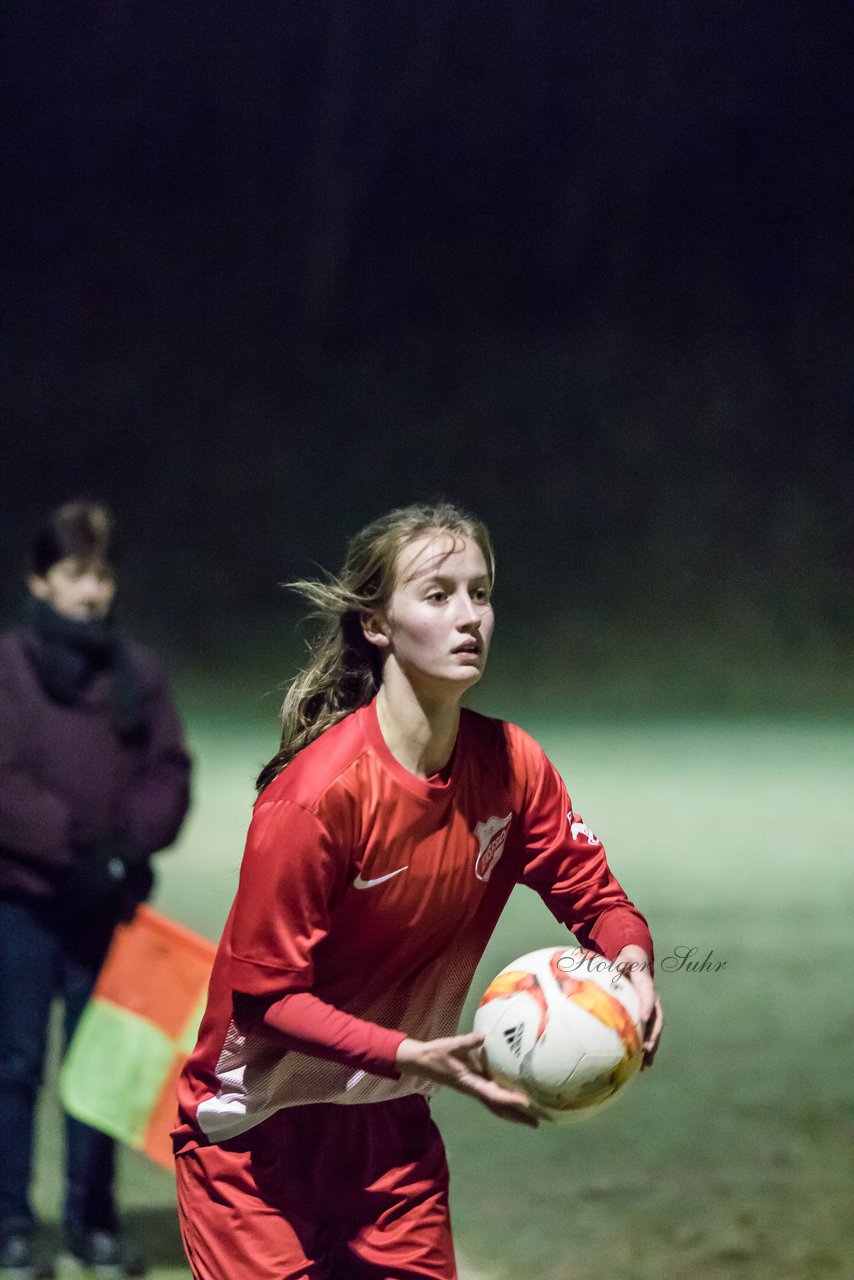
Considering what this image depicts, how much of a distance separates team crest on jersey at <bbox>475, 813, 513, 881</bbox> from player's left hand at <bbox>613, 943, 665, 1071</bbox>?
22 cm

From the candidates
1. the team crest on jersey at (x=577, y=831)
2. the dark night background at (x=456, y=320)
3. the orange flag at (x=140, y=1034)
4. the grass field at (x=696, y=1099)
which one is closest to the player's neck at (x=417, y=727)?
the team crest on jersey at (x=577, y=831)

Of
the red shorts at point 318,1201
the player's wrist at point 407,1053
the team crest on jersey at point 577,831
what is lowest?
the red shorts at point 318,1201

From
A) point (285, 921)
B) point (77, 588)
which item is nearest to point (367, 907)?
point (285, 921)

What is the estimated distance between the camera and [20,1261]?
3658 millimetres

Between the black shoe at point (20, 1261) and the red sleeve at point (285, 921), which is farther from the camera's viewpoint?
→ the black shoe at point (20, 1261)

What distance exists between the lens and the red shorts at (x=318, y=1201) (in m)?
2.19

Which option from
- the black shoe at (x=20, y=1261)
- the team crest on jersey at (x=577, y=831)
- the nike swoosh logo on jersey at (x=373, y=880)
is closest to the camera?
the nike swoosh logo on jersey at (x=373, y=880)

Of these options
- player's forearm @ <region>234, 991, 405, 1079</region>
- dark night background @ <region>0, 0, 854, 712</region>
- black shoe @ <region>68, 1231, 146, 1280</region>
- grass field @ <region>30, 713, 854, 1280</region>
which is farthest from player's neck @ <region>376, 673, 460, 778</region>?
dark night background @ <region>0, 0, 854, 712</region>

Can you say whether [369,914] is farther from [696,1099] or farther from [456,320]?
[456,320]

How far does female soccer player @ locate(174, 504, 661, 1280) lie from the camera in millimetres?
2088

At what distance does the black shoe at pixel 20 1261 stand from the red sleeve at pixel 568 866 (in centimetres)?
194

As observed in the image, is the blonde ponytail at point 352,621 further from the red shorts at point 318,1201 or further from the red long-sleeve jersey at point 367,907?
the red shorts at point 318,1201

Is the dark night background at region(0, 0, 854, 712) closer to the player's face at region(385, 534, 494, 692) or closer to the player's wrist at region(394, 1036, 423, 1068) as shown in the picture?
the player's face at region(385, 534, 494, 692)

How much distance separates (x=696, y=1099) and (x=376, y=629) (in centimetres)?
298
